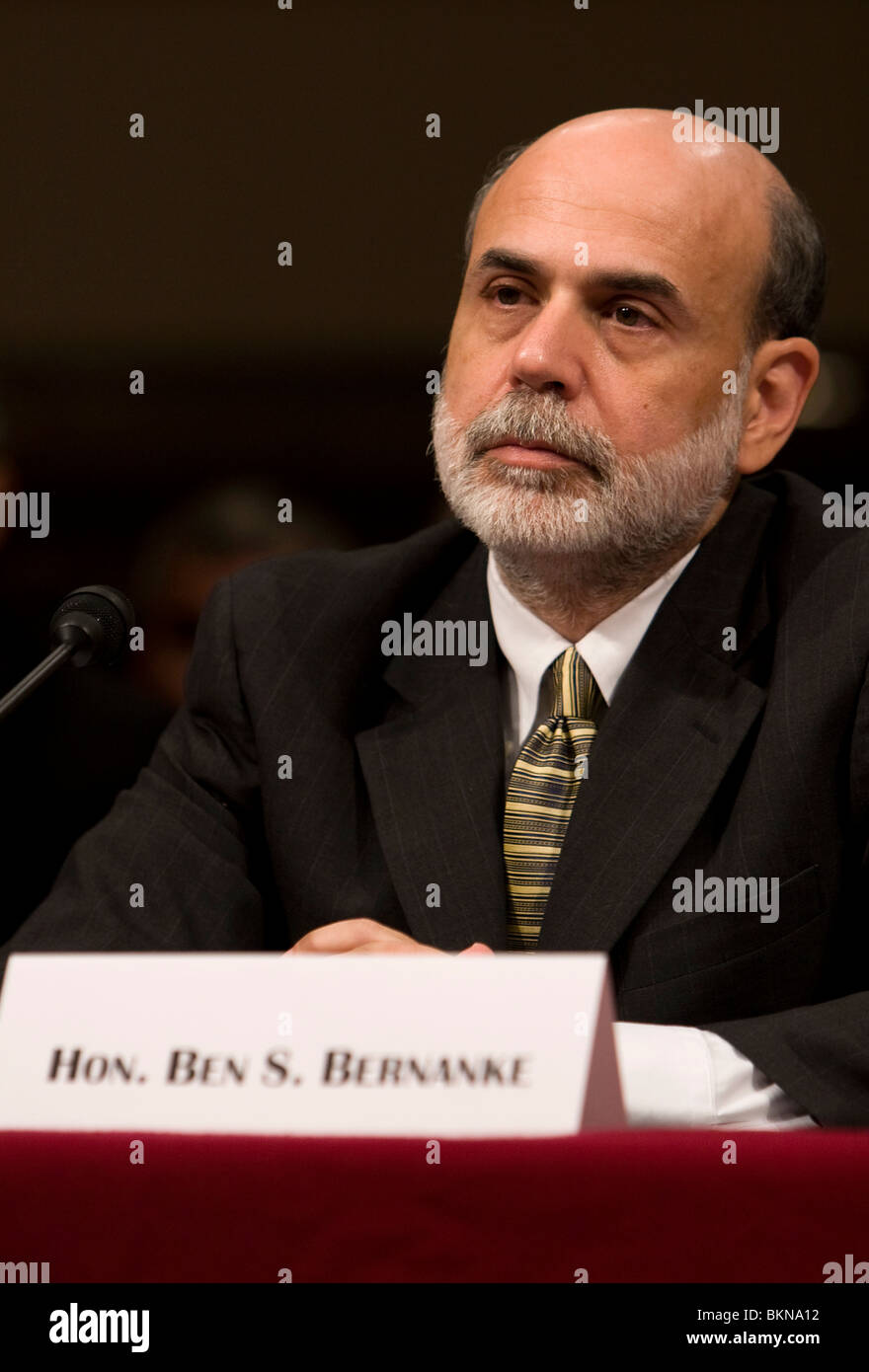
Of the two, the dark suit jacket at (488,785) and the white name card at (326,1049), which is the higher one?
the dark suit jacket at (488,785)

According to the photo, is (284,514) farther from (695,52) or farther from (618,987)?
(618,987)

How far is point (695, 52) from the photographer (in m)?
2.78

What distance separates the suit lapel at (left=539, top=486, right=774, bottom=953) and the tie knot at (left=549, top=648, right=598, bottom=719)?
0.04 metres

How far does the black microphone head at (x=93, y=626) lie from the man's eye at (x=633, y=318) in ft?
1.79

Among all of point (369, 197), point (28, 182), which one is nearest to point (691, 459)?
point (369, 197)

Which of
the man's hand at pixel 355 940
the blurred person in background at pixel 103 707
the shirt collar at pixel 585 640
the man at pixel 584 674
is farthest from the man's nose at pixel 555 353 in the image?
the blurred person in background at pixel 103 707

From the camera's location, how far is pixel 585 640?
4.95 feet

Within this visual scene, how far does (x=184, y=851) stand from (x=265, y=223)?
1964mm

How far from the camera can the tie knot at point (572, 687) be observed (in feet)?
4.86

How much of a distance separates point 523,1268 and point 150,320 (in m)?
2.84

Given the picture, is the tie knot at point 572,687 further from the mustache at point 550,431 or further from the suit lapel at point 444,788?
the mustache at point 550,431

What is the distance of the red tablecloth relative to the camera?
72 centimetres
